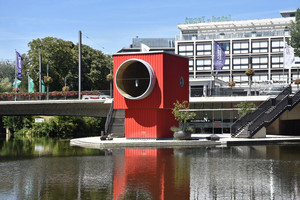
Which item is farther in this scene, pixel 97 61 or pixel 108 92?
pixel 97 61

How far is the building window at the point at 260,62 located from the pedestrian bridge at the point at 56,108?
60438 millimetres

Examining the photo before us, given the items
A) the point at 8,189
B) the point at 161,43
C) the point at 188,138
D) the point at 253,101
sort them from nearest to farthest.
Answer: the point at 8,189
the point at 188,138
the point at 253,101
the point at 161,43

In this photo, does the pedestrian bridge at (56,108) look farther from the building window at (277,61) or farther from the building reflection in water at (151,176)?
the building window at (277,61)

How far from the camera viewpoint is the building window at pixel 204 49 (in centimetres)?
11031

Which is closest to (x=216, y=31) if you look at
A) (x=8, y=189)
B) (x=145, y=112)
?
(x=145, y=112)

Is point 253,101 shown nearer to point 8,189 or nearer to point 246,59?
point 8,189

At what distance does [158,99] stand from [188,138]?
166 inches

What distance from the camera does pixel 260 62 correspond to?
107 metres

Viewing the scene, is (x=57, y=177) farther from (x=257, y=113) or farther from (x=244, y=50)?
(x=244, y=50)

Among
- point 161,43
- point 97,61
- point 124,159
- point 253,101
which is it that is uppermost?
point 161,43

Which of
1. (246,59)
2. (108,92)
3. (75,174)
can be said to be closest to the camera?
(75,174)

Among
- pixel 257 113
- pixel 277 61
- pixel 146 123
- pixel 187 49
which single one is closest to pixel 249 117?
pixel 257 113

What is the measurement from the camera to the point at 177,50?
111m

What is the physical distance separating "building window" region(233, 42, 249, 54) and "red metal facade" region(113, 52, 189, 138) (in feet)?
221
